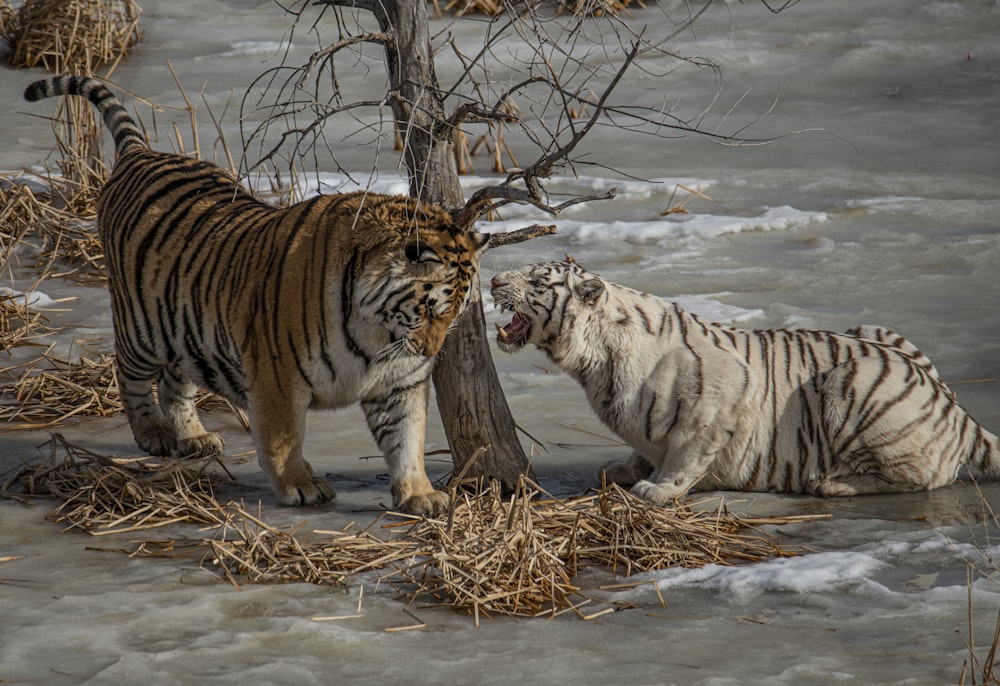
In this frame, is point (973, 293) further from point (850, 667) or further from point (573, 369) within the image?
point (850, 667)

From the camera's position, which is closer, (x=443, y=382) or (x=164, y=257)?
(x=443, y=382)

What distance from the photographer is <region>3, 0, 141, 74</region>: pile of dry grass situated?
34.6 feet

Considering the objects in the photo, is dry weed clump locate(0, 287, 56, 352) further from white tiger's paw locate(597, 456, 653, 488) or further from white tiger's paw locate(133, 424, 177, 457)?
white tiger's paw locate(597, 456, 653, 488)

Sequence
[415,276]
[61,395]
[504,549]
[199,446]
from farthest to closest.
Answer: [61,395], [199,446], [415,276], [504,549]

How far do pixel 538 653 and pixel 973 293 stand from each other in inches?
175

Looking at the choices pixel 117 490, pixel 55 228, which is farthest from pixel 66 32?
pixel 117 490

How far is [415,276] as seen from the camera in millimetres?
3805

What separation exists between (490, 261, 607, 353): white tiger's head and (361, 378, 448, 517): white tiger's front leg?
Answer: 0.45m

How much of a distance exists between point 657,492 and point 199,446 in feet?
5.95

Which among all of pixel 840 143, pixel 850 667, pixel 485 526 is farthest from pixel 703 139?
pixel 850 667

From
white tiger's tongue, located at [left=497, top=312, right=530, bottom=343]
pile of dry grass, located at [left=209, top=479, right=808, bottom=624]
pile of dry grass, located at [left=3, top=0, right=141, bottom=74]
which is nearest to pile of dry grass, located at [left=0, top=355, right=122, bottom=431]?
pile of dry grass, located at [left=209, top=479, right=808, bottom=624]

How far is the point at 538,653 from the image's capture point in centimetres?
290

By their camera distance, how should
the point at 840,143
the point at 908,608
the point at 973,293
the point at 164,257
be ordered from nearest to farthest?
the point at 908,608, the point at 164,257, the point at 973,293, the point at 840,143

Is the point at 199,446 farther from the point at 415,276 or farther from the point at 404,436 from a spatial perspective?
the point at 415,276
